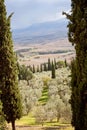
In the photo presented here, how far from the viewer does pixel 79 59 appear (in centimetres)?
1914

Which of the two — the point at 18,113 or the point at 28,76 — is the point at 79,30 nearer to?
the point at 18,113

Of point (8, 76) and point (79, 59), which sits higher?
point (79, 59)

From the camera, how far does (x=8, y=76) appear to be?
101 feet

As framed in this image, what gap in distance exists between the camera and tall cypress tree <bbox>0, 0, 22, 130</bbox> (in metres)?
30.7

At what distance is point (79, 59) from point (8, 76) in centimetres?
1260

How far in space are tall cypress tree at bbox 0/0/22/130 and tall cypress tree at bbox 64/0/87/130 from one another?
36.4ft

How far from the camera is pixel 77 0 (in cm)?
1920

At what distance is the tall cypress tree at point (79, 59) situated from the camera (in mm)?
18562

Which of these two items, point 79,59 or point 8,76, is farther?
point 8,76

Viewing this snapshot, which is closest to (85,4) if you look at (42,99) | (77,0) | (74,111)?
(77,0)

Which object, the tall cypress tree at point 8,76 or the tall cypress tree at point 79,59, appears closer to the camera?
the tall cypress tree at point 79,59

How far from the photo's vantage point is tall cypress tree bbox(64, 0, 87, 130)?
60.9 ft

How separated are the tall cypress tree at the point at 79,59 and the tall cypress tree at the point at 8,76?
1108 cm

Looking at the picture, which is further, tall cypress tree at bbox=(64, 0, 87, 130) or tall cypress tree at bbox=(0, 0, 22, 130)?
tall cypress tree at bbox=(0, 0, 22, 130)
